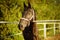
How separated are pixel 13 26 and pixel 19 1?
0.85 ft

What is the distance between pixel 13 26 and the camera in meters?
1.59

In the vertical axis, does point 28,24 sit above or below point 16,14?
below

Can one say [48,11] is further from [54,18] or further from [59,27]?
[59,27]

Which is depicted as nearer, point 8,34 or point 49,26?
point 8,34

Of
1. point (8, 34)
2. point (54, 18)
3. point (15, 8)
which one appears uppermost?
point (15, 8)

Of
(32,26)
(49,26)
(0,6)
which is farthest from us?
(49,26)

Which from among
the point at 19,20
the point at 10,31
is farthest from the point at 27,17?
the point at 10,31

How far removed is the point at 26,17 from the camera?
5.31 feet

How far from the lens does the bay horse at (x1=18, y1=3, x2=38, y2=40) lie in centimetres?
160

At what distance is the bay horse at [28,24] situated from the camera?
62.9 inches

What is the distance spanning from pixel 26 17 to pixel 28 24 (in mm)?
77

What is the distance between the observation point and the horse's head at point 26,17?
158 cm

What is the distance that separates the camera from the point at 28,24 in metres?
1.64

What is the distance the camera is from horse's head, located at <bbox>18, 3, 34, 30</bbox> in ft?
5.20
